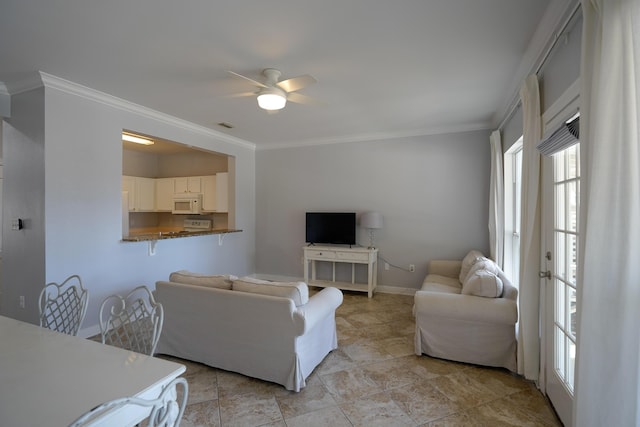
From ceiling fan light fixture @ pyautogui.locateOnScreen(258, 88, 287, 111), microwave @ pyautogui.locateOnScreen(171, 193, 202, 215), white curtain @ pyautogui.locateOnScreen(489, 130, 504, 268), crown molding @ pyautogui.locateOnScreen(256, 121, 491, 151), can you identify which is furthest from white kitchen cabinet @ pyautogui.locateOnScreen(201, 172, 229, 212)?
white curtain @ pyautogui.locateOnScreen(489, 130, 504, 268)

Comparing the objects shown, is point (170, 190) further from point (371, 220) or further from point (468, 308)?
point (468, 308)

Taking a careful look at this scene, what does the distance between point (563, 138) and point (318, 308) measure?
2048mm

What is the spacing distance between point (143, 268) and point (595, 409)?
14.3 ft

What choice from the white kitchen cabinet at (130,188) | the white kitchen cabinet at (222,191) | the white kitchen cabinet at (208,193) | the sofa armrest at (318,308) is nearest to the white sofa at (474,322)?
the sofa armrest at (318,308)

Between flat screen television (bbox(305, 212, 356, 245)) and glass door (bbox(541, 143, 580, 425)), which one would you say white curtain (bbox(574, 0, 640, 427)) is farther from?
flat screen television (bbox(305, 212, 356, 245))

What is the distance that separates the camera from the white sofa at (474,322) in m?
2.76

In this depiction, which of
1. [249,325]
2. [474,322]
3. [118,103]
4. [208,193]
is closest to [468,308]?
[474,322]

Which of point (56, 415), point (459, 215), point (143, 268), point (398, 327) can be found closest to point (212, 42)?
point (56, 415)

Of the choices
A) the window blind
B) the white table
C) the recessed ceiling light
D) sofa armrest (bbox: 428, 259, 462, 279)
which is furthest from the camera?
the recessed ceiling light

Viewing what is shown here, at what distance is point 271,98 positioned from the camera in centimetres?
280

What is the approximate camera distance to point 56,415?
1.00 m

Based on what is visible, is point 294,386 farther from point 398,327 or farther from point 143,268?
point 143,268

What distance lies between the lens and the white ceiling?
6.56ft

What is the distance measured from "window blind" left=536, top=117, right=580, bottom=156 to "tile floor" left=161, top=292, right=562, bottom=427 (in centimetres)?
180
